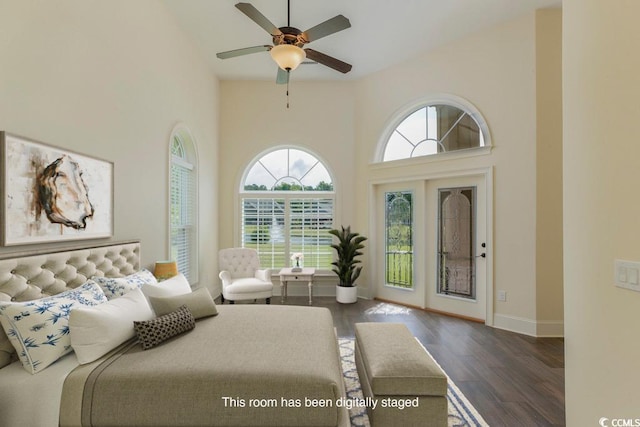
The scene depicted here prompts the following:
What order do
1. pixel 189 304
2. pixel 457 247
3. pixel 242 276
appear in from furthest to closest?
1. pixel 242 276
2. pixel 457 247
3. pixel 189 304

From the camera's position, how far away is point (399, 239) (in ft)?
16.1

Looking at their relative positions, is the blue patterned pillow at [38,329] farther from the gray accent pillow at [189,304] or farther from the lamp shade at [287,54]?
the lamp shade at [287,54]

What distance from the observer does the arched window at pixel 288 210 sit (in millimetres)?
5434

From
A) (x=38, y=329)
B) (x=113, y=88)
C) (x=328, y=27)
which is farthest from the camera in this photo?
(x=113, y=88)

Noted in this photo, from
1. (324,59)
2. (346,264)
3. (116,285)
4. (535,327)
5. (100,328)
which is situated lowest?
(535,327)

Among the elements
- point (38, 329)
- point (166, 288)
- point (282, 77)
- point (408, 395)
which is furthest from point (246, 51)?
point (408, 395)

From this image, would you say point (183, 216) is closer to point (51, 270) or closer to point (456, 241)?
point (51, 270)

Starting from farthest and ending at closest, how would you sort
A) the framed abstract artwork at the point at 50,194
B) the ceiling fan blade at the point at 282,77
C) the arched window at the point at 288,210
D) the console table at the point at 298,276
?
the arched window at the point at 288,210
the console table at the point at 298,276
the ceiling fan blade at the point at 282,77
the framed abstract artwork at the point at 50,194

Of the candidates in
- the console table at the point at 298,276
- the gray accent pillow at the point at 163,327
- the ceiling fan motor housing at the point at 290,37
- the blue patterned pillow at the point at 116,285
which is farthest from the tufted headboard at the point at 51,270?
the console table at the point at 298,276

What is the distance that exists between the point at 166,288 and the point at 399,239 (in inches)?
140

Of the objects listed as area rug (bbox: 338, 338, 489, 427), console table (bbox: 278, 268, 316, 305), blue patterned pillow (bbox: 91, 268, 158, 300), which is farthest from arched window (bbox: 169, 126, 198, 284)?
area rug (bbox: 338, 338, 489, 427)

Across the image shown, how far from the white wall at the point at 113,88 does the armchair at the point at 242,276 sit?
3.87 feet

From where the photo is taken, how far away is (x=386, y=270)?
5062mm

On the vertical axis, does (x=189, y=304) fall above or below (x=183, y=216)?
below
